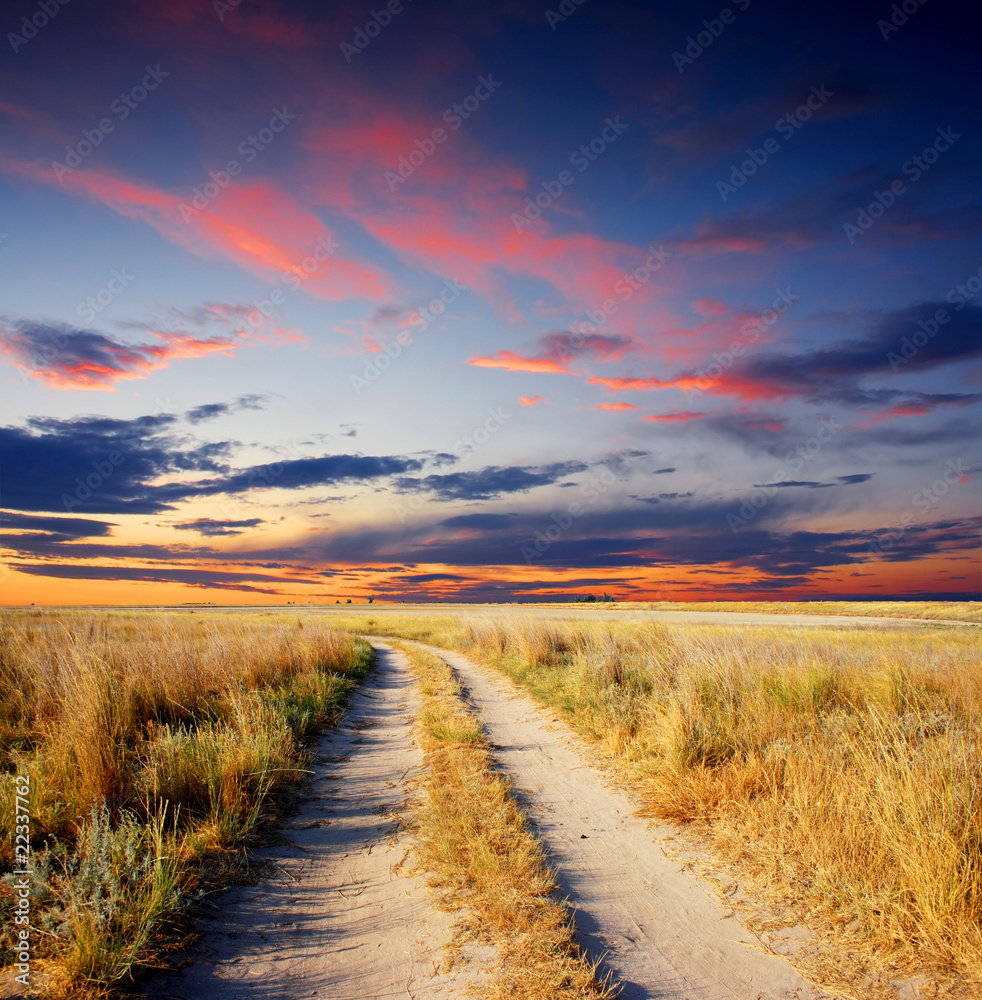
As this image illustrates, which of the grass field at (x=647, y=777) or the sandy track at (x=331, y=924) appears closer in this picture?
the sandy track at (x=331, y=924)

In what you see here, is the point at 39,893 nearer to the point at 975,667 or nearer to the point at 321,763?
the point at 321,763

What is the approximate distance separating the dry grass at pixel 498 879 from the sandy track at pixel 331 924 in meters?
0.26

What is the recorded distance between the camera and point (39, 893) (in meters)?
3.95

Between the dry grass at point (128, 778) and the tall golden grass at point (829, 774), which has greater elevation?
the dry grass at point (128, 778)

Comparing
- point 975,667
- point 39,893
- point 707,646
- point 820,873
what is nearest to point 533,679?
point 707,646

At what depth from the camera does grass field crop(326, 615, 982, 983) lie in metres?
3.99

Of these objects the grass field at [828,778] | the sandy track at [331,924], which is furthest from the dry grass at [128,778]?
the grass field at [828,778]

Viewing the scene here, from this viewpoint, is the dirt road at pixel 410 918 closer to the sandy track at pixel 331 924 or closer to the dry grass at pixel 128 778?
the sandy track at pixel 331 924

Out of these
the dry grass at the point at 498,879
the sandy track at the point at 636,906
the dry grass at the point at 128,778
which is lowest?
the sandy track at the point at 636,906

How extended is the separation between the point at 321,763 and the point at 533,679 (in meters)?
7.80

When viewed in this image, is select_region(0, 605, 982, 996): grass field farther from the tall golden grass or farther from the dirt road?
the dirt road

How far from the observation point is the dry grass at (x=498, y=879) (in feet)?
11.4

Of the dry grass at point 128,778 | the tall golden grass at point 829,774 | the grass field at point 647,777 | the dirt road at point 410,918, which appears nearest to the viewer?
the dirt road at point 410,918

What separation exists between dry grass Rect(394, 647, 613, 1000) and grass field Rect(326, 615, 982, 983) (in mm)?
1907
